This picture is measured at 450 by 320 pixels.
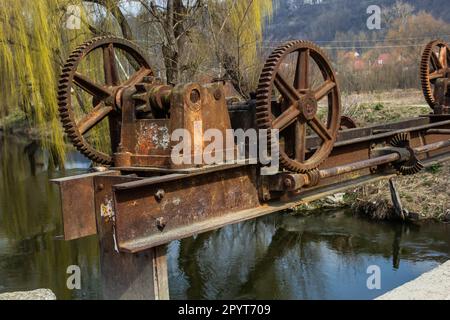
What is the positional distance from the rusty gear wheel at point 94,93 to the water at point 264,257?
13.1 ft

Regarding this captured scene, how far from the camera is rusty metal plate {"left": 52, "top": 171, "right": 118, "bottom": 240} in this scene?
360 centimetres

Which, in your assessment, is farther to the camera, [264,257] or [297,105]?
[264,257]

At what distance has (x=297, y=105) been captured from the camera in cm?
412

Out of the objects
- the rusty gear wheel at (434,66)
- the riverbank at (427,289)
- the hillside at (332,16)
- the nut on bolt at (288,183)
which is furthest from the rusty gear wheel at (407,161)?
the hillside at (332,16)

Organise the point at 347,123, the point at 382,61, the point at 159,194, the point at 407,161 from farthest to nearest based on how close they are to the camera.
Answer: the point at 382,61, the point at 347,123, the point at 407,161, the point at 159,194

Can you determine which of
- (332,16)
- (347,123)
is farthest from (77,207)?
(332,16)

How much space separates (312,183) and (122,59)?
382 inches

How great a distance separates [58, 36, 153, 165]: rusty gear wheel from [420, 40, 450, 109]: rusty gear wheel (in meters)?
4.02

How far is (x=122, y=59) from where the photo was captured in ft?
42.6

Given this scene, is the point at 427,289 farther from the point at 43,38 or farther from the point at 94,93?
the point at 43,38

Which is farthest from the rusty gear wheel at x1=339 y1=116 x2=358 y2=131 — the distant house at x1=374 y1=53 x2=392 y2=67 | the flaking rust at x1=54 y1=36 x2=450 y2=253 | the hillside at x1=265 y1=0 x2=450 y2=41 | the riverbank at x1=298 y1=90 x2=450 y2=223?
the hillside at x1=265 y1=0 x2=450 y2=41

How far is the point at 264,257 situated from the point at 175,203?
649 cm

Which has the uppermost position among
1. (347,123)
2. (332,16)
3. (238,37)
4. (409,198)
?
(332,16)
